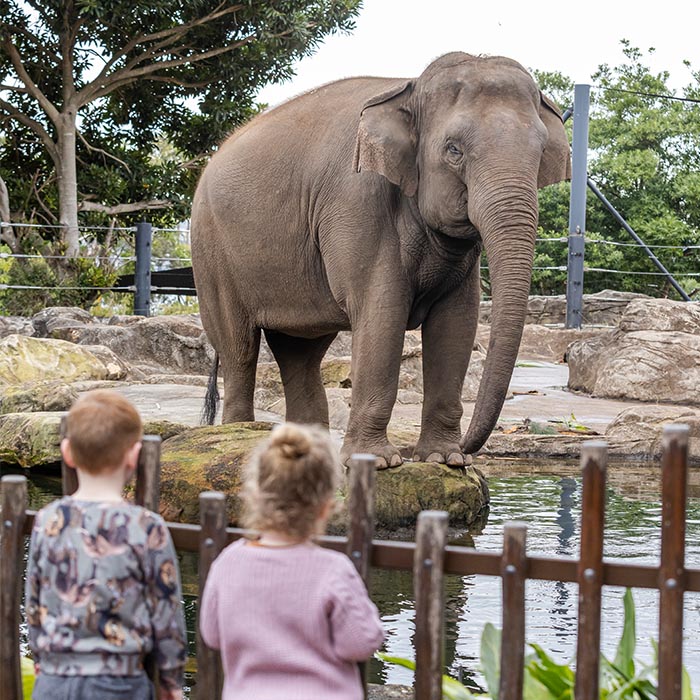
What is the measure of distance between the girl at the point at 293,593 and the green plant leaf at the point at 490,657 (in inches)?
29.3

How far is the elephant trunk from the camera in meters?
5.55

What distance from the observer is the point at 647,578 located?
2.82 metres

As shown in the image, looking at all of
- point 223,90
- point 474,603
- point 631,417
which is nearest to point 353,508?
point 474,603

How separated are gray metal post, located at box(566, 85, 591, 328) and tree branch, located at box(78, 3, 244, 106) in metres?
6.04

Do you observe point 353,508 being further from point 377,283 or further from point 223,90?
point 223,90

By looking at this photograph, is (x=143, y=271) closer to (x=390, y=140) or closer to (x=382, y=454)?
(x=382, y=454)

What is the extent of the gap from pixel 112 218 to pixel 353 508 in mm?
20106

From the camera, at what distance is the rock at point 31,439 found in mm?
8527

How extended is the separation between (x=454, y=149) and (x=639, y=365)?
20.5ft

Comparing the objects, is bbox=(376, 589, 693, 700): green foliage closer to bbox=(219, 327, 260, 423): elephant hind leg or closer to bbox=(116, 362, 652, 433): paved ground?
bbox=(219, 327, 260, 423): elephant hind leg

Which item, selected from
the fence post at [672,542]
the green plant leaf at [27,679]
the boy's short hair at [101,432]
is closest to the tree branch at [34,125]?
the green plant leaf at [27,679]

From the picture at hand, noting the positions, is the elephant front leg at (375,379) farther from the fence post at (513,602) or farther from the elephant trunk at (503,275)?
the fence post at (513,602)

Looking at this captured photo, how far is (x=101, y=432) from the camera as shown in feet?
8.73

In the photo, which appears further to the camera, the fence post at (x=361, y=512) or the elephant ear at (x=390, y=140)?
the elephant ear at (x=390, y=140)
